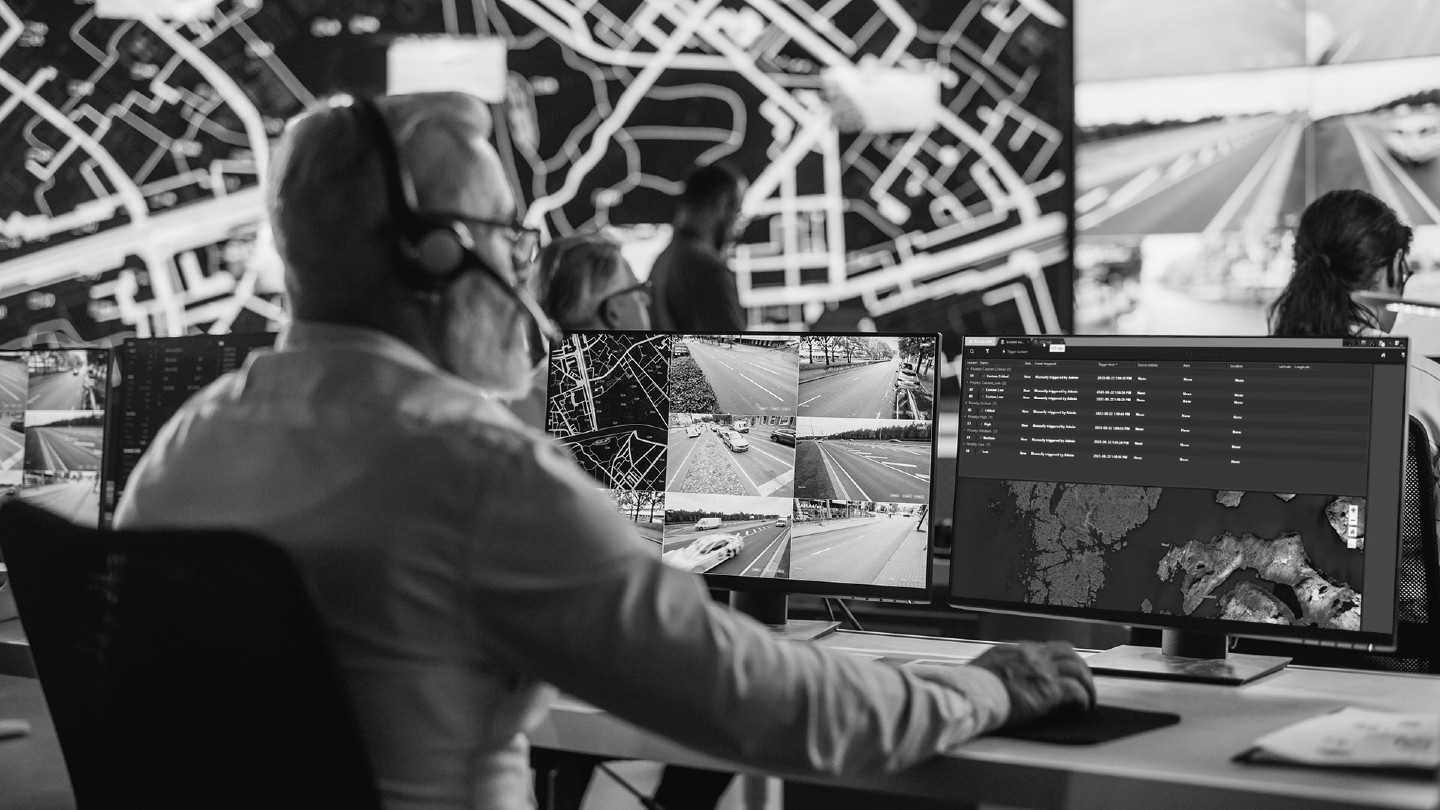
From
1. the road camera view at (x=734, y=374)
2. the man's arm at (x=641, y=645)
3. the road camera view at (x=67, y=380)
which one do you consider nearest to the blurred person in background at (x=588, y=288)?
the road camera view at (x=734, y=374)

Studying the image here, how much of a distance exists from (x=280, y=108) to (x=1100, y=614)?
4561mm

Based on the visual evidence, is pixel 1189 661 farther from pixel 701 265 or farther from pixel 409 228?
pixel 701 265

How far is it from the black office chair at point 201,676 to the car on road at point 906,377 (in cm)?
114

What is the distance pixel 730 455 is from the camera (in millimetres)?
1938

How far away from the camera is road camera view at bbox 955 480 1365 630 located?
1591mm

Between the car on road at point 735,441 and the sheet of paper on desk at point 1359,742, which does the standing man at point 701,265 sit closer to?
the car on road at point 735,441

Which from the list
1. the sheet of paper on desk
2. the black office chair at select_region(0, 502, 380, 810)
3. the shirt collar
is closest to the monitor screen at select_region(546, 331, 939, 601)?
the sheet of paper on desk

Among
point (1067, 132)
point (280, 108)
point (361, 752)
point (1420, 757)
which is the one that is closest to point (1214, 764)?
point (1420, 757)

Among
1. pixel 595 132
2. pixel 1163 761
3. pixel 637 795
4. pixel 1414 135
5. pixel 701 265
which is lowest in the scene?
pixel 637 795

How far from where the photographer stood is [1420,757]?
114 centimetres

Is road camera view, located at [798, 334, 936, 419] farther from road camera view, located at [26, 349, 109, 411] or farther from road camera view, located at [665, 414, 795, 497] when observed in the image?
road camera view, located at [26, 349, 109, 411]

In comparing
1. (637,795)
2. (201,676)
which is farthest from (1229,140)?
(201,676)

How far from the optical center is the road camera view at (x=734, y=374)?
1923 millimetres

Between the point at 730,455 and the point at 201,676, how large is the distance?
3.68 feet
